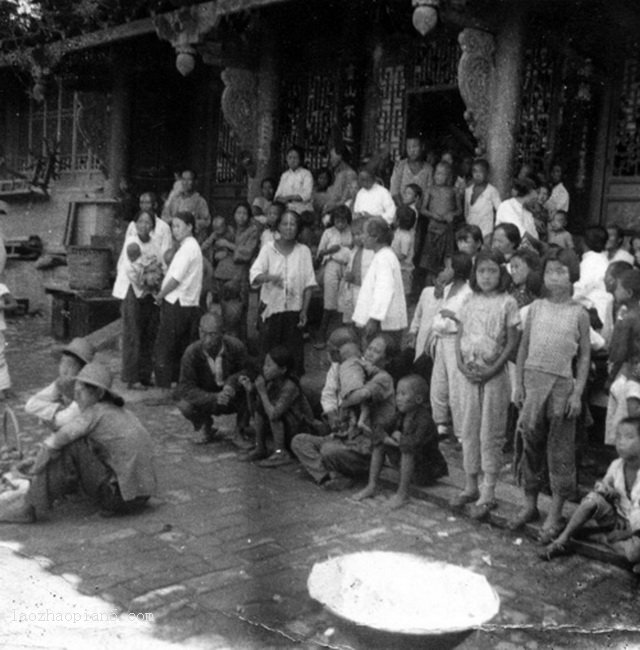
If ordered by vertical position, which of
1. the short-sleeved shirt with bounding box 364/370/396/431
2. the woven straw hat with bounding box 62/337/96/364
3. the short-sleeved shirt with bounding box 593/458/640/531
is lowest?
the short-sleeved shirt with bounding box 593/458/640/531

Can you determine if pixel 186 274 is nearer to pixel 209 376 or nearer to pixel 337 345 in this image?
pixel 209 376

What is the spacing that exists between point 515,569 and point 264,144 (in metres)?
8.24

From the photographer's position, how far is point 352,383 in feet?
20.6

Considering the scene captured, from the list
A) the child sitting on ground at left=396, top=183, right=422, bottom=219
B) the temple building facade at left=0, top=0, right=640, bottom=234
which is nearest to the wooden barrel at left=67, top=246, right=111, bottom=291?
the temple building facade at left=0, top=0, right=640, bottom=234

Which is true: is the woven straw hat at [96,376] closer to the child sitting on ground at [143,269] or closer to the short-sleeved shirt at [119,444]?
the short-sleeved shirt at [119,444]

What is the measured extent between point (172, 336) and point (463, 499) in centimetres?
397

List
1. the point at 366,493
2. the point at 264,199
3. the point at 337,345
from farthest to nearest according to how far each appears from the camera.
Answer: the point at 264,199 → the point at 337,345 → the point at 366,493

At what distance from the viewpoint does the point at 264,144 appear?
1209cm

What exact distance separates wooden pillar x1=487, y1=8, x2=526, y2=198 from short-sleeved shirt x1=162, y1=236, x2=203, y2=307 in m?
3.13

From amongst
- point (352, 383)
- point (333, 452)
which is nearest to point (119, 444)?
point (333, 452)

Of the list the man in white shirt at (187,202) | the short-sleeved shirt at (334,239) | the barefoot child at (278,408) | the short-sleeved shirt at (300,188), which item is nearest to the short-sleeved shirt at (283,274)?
the short-sleeved shirt at (334,239)

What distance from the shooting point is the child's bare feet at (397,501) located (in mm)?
5992

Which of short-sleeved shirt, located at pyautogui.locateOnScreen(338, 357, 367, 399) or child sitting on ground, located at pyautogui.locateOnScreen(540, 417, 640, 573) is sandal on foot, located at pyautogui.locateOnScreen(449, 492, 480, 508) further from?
short-sleeved shirt, located at pyautogui.locateOnScreen(338, 357, 367, 399)

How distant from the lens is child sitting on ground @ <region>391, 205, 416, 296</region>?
30.2ft
